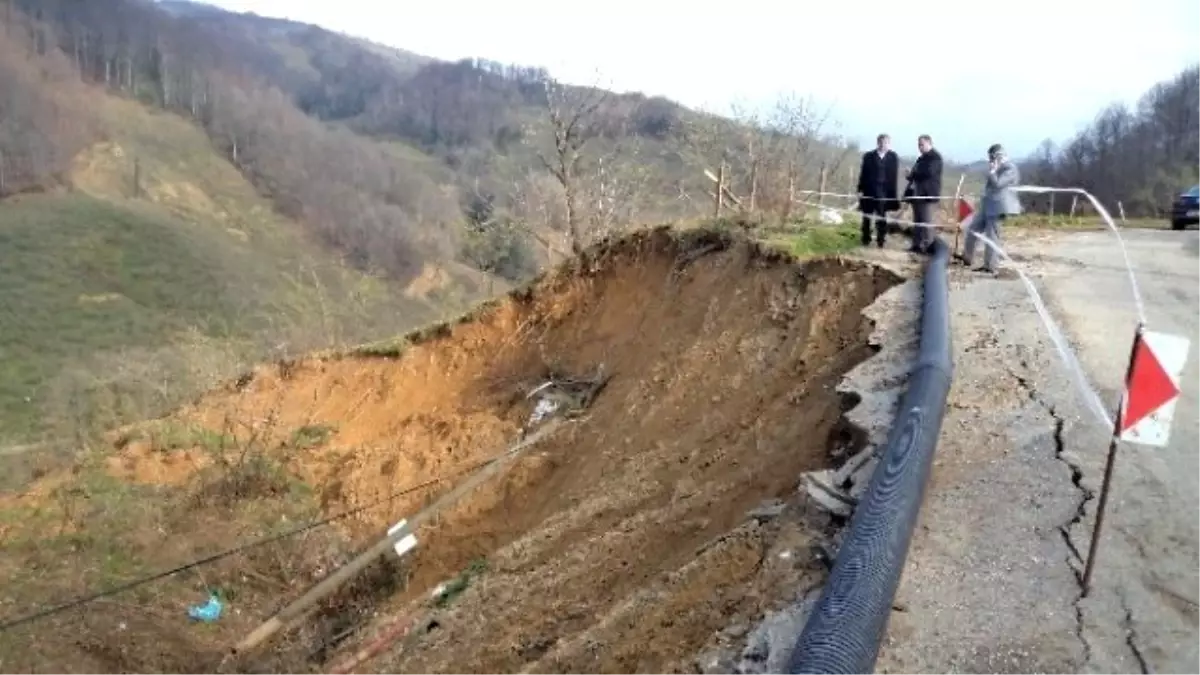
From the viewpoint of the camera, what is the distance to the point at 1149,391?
4.68m

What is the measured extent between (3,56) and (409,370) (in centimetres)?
10177

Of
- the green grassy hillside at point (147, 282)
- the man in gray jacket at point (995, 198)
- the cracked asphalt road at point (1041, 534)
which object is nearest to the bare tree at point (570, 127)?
the man in gray jacket at point (995, 198)

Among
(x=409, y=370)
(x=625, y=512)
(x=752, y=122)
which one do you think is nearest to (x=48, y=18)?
(x=752, y=122)

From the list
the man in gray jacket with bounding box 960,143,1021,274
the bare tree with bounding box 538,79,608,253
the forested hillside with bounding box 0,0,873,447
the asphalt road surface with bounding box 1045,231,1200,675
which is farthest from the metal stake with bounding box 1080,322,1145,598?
the bare tree with bounding box 538,79,608,253

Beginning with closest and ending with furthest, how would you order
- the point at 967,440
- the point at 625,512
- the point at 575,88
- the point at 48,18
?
the point at 967,440 < the point at 625,512 < the point at 575,88 < the point at 48,18

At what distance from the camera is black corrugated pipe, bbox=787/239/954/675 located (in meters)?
3.96

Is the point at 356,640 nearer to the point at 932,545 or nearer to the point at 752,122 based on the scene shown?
the point at 932,545

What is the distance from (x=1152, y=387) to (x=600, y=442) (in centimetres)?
784

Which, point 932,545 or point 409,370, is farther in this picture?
point 409,370

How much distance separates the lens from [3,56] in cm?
9556

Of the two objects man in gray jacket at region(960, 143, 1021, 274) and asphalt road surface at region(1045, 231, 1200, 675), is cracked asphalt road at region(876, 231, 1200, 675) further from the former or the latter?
man in gray jacket at region(960, 143, 1021, 274)

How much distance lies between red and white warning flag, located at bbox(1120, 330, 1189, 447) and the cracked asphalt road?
0.87m

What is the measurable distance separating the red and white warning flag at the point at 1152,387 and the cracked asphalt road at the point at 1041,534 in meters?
0.87

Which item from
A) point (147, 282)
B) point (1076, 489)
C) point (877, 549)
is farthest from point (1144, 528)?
point (147, 282)
